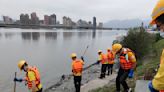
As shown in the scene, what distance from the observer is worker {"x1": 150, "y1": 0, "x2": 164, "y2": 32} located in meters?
2.17

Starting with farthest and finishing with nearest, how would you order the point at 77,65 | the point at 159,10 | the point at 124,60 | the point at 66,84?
the point at 66,84 < the point at 77,65 < the point at 124,60 < the point at 159,10

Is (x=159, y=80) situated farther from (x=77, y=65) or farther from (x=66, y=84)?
(x=66, y=84)

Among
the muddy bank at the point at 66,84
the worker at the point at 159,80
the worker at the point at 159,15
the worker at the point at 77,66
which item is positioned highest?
the worker at the point at 159,15

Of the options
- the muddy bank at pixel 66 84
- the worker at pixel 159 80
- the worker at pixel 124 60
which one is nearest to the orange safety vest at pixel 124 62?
the worker at pixel 124 60

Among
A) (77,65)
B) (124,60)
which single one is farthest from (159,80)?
(77,65)

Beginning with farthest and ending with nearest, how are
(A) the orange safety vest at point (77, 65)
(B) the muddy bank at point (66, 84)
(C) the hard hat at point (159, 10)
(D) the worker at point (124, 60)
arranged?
(B) the muddy bank at point (66, 84) < (A) the orange safety vest at point (77, 65) < (D) the worker at point (124, 60) < (C) the hard hat at point (159, 10)

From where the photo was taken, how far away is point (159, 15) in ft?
7.20

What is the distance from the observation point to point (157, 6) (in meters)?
2.21

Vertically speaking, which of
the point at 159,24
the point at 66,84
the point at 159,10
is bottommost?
the point at 66,84

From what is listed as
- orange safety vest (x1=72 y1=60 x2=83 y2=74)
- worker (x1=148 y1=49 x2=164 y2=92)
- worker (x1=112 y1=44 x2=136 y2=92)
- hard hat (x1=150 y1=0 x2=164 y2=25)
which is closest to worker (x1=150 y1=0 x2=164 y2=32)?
hard hat (x1=150 y1=0 x2=164 y2=25)

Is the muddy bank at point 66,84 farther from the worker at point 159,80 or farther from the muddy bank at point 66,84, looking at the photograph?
the worker at point 159,80

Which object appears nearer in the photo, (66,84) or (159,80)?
(159,80)

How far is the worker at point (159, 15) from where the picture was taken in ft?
7.12

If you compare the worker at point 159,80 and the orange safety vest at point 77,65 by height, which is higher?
the worker at point 159,80
